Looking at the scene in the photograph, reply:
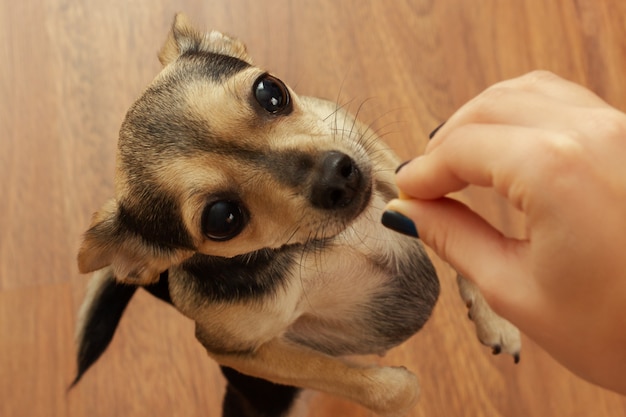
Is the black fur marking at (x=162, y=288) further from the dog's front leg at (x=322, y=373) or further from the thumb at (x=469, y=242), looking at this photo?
the thumb at (x=469, y=242)

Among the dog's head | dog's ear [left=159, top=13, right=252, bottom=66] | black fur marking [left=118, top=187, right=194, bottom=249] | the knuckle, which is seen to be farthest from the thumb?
dog's ear [left=159, top=13, right=252, bottom=66]

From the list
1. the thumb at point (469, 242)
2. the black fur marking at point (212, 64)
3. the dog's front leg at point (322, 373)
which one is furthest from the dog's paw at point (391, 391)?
the black fur marking at point (212, 64)

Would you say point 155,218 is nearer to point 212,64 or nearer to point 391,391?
point 212,64

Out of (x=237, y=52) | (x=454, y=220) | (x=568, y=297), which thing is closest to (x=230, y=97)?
(x=237, y=52)

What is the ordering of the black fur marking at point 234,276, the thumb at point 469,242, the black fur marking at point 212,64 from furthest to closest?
the black fur marking at point 234,276 → the black fur marking at point 212,64 → the thumb at point 469,242

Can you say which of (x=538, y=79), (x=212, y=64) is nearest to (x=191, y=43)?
(x=212, y=64)

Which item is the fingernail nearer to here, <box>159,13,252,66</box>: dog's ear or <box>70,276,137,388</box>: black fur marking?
<box>159,13,252,66</box>: dog's ear
